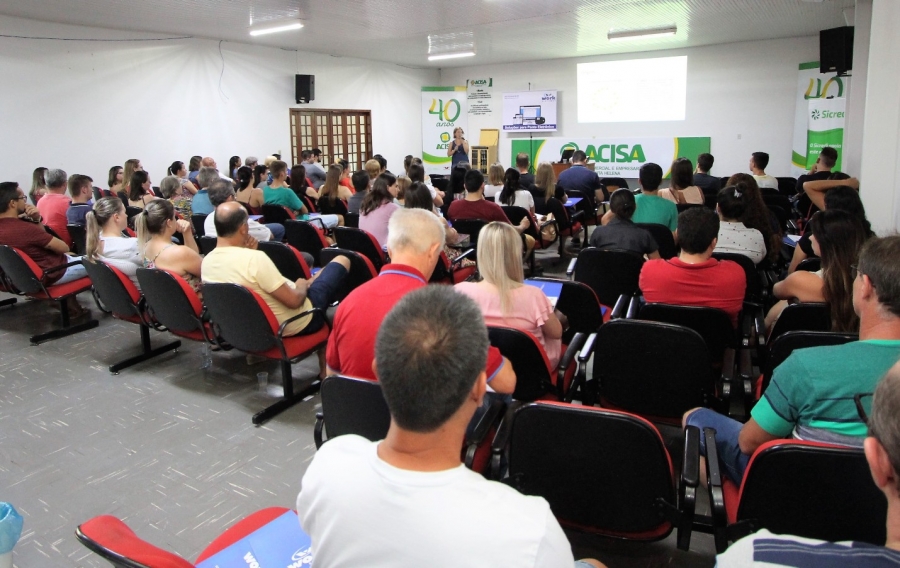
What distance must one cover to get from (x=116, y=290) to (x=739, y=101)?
501 inches

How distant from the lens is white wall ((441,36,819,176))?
12438mm

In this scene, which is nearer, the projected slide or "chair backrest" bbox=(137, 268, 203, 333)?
"chair backrest" bbox=(137, 268, 203, 333)

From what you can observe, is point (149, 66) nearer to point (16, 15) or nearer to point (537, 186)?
point (16, 15)

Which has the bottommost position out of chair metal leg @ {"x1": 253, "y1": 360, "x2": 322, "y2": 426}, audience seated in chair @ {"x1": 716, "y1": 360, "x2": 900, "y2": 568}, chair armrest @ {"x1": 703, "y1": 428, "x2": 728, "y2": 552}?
chair metal leg @ {"x1": 253, "y1": 360, "x2": 322, "y2": 426}

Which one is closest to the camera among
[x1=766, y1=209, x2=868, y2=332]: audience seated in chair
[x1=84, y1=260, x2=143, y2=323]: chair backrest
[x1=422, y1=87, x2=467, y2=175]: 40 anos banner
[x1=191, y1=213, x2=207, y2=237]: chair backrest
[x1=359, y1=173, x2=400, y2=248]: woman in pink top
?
[x1=766, y1=209, x2=868, y2=332]: audience seated in chair

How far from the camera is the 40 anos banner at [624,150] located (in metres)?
13.4

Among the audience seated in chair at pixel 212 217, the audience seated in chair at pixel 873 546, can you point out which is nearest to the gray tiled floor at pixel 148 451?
the audience seated in chair at pixel 212 217

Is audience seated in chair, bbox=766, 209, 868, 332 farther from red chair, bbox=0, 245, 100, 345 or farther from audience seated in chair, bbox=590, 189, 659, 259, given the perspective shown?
red chair, bbox=0, 245, 100, 345

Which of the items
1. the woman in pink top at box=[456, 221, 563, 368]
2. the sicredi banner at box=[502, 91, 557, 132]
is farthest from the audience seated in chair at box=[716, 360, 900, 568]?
the sicredi banner at box=[502, 91, 557, 132]

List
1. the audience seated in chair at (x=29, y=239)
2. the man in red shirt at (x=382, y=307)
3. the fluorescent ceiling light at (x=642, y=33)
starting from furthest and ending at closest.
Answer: the fluorescent ceiling light at (x=642, y=33) < the audience seated in chair at (x=29, y=239) < the man in red shirt at (x=382, y=307)

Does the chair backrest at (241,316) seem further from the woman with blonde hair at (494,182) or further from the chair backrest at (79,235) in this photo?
the woman with blonde hair at (494,182)

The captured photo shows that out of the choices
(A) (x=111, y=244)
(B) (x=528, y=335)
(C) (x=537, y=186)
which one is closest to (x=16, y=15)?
(A) (x=111, y=244)

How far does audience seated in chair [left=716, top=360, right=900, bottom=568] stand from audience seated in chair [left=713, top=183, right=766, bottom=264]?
3.53 meters

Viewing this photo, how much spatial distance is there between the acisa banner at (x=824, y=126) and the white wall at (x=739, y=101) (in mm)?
613
